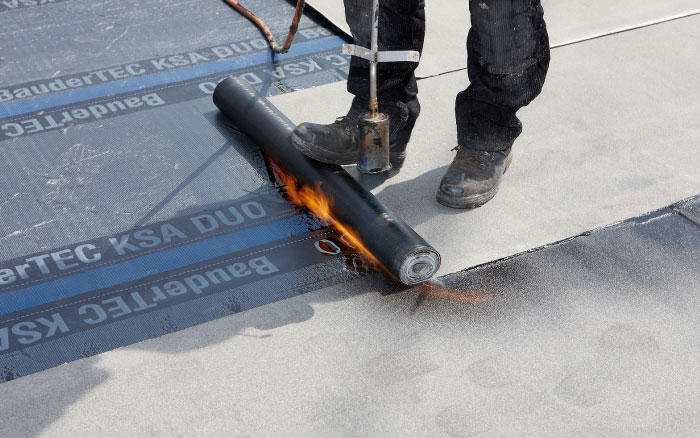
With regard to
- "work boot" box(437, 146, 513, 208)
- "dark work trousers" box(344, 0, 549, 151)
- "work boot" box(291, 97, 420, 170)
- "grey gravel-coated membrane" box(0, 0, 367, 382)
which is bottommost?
"grey gravel-coated membrane" box(0, 0, 367, 382)

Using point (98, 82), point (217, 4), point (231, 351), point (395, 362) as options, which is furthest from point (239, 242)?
point (217, 4)

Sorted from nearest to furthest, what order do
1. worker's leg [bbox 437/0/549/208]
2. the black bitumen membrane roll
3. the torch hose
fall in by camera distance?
the black bitumen membrane roll < worker's leg [bbox 437/0/549/208] < the torch hose

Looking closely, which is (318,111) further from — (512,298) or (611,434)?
(611,434)

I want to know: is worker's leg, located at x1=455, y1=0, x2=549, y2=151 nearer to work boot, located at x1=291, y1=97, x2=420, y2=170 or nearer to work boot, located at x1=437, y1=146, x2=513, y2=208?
work boot, located at x1=437, y1=146, x2=513, y2=208

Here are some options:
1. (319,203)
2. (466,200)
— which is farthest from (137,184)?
(466,200)

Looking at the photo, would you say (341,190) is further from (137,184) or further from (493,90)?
(137,184)

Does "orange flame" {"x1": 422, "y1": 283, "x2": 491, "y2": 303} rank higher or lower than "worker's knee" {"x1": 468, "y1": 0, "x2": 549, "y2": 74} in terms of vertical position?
lower

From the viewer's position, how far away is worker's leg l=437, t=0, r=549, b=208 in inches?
105

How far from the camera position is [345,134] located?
9.29 ft

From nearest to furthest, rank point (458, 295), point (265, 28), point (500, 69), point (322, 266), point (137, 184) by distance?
point (458, 295) → point (322, 266) → point (500, 69) → point (137, 184) → point (265, 28)

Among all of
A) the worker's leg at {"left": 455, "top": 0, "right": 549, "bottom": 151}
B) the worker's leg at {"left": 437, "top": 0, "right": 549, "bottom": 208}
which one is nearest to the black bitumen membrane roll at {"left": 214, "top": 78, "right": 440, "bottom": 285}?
the worker's leg at {"left": 437, "top": 0, "right": 549, "bottom": 208}

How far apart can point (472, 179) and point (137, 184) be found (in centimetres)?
122

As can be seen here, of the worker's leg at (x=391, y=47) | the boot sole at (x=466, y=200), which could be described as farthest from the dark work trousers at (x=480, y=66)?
the boot sole at (x=466, y=200)

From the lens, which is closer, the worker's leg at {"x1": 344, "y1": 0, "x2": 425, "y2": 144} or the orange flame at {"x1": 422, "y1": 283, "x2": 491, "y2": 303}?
the orange flame at {"x1": 422, "y1": 283, "x2": 491, "y2": 303}
